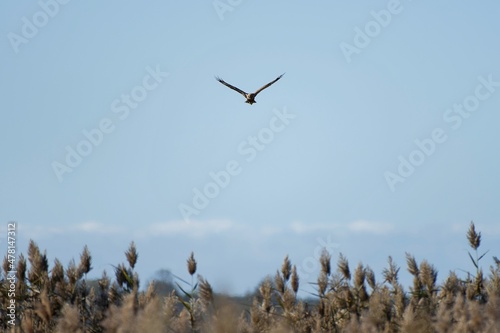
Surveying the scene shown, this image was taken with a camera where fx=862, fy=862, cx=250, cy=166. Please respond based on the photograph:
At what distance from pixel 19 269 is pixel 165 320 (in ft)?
9.06

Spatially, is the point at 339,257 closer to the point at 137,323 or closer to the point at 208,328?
the point at 208,328

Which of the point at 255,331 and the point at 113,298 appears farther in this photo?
the point at 113,298

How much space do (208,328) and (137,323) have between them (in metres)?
1.45

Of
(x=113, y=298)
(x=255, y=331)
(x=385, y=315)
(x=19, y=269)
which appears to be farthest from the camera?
(x=19, y=269)

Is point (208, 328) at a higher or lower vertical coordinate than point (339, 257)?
lower

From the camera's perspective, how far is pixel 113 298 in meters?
9.51

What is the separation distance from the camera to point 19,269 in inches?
399

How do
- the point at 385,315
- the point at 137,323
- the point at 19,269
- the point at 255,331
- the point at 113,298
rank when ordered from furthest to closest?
the point at 19,269 → the point at 113,298 → the point at 385,315 → the point at 255,331 → the point at 137,323

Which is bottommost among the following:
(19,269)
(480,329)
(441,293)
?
(480,329)

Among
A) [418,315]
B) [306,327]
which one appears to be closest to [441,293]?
[418,315]

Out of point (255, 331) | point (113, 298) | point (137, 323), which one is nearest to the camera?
point (137, 323)

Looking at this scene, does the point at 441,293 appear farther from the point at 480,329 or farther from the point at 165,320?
the point at 165,320

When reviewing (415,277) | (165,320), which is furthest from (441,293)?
(165,320)

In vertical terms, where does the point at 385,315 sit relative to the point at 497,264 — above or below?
below
